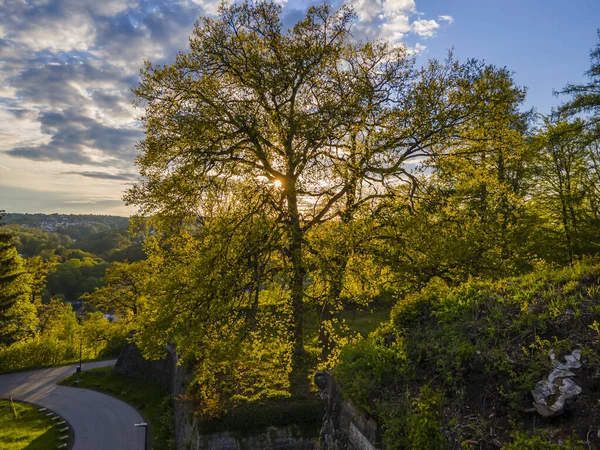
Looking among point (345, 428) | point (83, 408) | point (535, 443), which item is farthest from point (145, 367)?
point (535, 443)

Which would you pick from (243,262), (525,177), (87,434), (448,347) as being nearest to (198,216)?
(243,262)

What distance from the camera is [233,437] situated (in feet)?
44.2

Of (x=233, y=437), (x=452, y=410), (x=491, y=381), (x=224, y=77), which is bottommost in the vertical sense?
(x=233, y=437)

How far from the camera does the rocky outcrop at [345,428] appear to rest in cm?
546

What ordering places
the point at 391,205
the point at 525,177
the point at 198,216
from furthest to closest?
the point at 525,177 → the point at 198,216 → the point at 391,205

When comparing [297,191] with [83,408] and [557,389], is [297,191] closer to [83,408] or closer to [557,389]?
[557,389]

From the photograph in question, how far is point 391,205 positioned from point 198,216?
7.53 meters

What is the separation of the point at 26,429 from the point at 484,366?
29.6m

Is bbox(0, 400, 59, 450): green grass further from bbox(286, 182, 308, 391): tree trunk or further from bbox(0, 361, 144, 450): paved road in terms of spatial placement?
bbox(286, 182, 308, 391): tree trunk

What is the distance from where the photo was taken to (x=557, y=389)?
13.7 ft

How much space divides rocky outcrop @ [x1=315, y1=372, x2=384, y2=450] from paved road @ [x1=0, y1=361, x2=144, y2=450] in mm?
19167

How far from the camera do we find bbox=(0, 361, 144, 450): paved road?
22500 millimetres

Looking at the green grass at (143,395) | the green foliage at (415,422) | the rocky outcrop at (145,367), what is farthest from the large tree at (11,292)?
the green foliage at (415,422)

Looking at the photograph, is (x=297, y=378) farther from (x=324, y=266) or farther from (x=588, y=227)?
(x=588, y=227)
